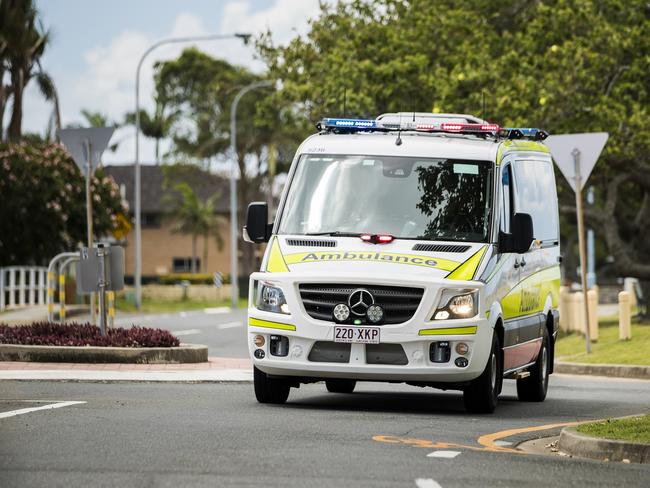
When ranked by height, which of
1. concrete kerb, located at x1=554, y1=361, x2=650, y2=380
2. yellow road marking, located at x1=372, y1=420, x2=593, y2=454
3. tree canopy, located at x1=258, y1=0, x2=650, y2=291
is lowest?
concrete kerb, located at x1=554, y1=361, x2=650, y2=380

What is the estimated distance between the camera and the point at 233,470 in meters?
9.30

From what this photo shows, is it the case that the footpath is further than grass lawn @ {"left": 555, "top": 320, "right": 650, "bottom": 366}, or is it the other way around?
grass lawn @ {"left": 555, "top": 320, "right": 650, "bottom": 366}

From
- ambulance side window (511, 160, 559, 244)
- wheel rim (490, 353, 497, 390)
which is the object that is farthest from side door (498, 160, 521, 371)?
wheel rim (490, 353, 497, 390)

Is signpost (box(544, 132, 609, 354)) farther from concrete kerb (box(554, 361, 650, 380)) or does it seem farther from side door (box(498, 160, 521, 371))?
side door (box(498, 160, 521, 371))

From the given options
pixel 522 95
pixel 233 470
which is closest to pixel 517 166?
pixel 233 470

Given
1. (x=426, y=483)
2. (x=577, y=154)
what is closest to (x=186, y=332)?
(x=577, y=154)

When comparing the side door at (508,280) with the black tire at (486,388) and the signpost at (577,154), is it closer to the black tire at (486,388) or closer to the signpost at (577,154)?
the black tire at (486,388)

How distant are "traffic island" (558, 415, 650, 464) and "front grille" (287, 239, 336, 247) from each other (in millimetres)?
3157

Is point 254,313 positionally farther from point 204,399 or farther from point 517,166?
point 517,166

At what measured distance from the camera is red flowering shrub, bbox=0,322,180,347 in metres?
19.3

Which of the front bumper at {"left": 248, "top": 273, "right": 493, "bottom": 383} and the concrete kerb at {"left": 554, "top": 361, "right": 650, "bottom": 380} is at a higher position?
the front bumper at {"left": 248, "top": 273, "right": 493, "bottom": 383}

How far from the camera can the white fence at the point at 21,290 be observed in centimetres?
3888

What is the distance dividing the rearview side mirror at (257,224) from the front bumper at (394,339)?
92cm

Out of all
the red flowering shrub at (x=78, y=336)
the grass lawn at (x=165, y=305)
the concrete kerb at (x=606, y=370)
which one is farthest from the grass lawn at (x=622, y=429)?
the grass lawn at (x=165, y=305)
